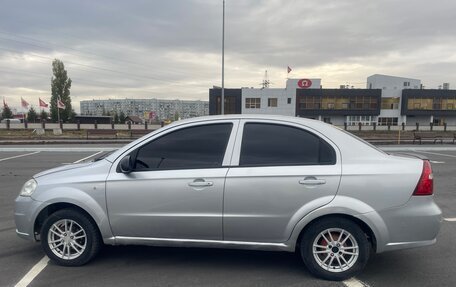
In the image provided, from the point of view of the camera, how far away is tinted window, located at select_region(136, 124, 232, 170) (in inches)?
144

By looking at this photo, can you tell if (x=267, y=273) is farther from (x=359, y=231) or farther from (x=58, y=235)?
(x=58, y=235)

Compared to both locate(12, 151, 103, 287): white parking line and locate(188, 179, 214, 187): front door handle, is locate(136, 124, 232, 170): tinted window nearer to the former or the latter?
locate(188, 179, 214, 187): front door handle

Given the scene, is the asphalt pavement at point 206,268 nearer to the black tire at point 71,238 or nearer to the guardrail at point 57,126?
the black tire at point 71,238

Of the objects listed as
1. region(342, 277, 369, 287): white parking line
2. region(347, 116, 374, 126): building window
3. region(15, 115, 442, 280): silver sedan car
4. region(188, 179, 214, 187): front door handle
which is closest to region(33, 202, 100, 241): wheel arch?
region(15, 115, 442, 280): silver sedan car

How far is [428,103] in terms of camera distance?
225 feet

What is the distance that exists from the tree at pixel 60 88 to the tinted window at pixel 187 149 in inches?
2573

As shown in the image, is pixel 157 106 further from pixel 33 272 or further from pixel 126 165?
pixel 126 165

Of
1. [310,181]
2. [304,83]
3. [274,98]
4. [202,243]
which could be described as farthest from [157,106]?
[310,181]

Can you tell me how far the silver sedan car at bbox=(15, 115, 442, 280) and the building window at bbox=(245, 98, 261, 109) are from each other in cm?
6314

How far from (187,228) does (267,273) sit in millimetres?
974

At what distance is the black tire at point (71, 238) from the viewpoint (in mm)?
3748

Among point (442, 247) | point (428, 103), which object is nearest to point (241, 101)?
point (428, 103)

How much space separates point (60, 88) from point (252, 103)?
35.3 m

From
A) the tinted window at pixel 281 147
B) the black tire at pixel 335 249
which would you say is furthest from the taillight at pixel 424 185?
the tinted window at pixel 281 147
